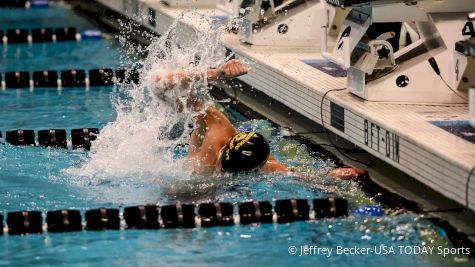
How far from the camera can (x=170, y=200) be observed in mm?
5684

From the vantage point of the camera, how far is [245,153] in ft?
19.0

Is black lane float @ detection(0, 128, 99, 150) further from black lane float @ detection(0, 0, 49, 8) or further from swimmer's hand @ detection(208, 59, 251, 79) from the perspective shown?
black lane float @ detection(0, 0, 49, 8)

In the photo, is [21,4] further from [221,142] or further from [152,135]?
[221,142]

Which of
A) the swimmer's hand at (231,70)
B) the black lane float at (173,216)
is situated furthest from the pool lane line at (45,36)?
the black lane float at (173,216)

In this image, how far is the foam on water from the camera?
6016mm

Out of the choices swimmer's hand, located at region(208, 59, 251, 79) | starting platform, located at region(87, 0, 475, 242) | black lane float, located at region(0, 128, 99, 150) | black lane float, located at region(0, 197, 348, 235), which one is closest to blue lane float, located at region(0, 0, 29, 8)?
starting platform, located at region(87, 0, 475, 242)

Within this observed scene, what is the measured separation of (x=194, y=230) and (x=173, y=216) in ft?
0.40

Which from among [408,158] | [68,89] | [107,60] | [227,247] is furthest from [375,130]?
[107,60]

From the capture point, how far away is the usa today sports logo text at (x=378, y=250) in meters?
4.93

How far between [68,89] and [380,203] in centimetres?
398

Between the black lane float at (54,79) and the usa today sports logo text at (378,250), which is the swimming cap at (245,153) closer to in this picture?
the usa today sports logo text at (378,250)

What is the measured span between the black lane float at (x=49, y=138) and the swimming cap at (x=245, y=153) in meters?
1.42

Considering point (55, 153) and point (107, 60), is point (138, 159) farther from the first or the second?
point (107, 60)

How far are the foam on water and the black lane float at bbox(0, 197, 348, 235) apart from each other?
0.65 m
